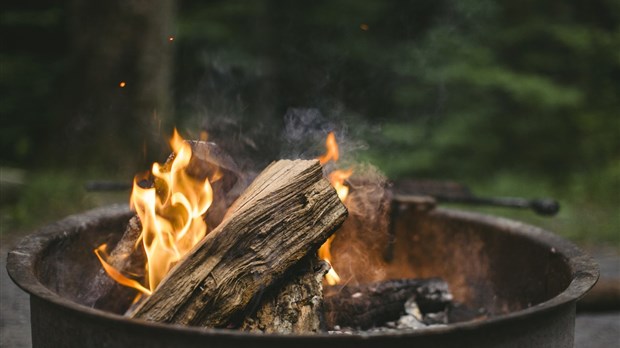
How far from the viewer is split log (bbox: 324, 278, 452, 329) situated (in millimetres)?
2422

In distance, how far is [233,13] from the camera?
332 inches

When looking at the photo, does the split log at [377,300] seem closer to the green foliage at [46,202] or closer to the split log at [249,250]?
the split log at [249,250]

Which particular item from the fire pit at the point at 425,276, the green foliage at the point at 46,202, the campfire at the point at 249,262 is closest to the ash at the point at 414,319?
the campfire at the point at 249,262

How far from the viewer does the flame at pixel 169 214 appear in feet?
7.31

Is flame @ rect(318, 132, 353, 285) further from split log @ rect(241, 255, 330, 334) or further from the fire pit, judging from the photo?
split log @ rect(241, 255, 330, 334)

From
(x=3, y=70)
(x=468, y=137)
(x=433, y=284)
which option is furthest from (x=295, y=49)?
(x=433, y=284)

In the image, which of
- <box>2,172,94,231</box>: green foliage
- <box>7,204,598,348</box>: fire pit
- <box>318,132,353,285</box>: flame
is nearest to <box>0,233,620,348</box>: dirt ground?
<box>2,172,94,231</box>: green foliage

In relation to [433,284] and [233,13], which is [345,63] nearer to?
[233,13]

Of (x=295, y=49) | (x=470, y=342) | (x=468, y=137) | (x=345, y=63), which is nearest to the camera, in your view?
(x=470, y=342)

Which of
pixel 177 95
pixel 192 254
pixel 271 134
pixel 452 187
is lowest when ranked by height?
pixel 177 95

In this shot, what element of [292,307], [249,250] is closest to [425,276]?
[292,307]

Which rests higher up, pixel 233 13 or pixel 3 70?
pixel 233 13

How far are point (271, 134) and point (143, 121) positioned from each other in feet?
9.46

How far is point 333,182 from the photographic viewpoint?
267cm
